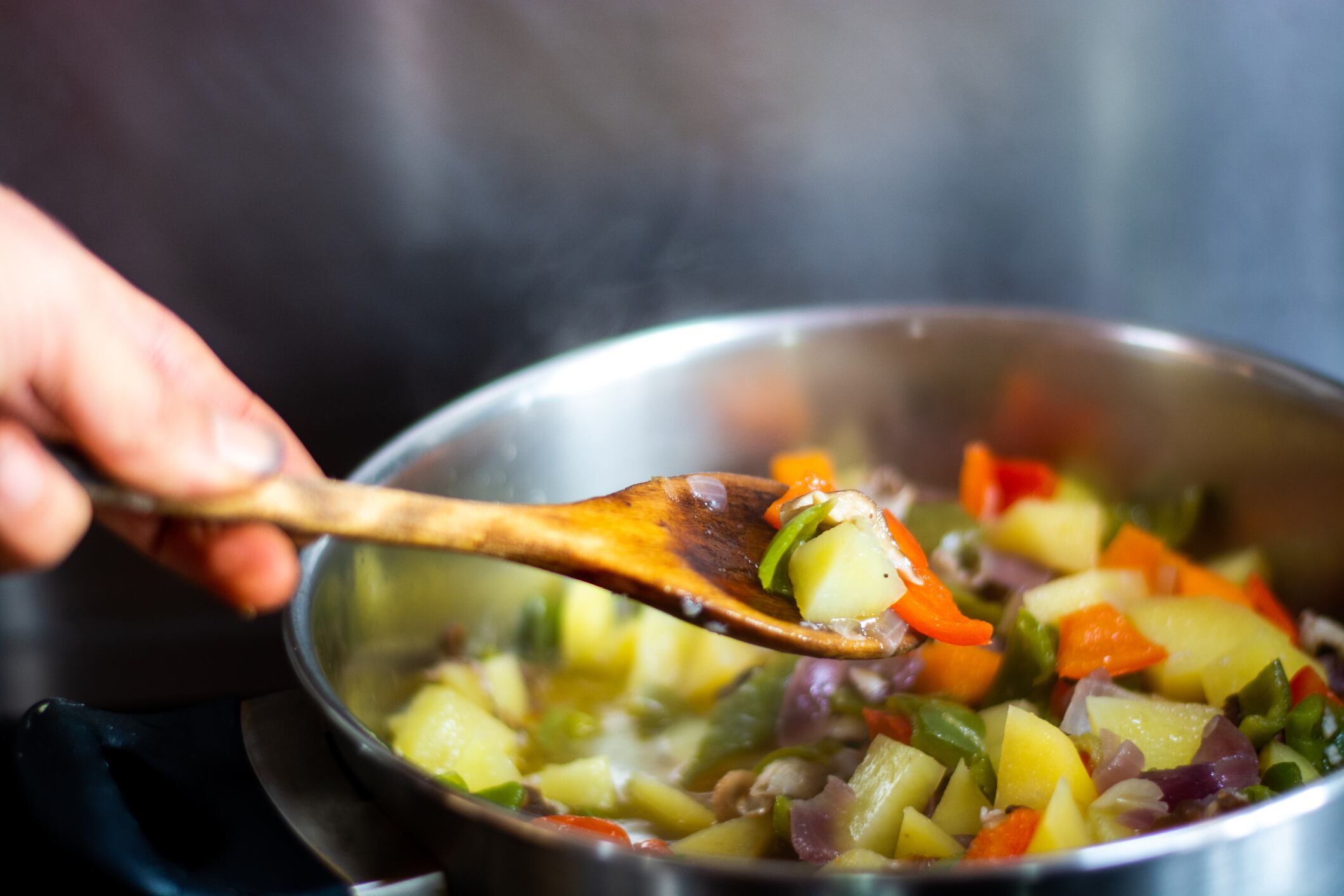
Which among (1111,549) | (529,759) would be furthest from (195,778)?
(1111,549)

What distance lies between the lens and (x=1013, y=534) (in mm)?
1338

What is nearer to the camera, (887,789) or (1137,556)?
(887,789)

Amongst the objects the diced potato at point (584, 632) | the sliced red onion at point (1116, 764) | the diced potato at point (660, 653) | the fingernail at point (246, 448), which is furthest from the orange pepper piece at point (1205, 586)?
the fingernail at point (246, 448)

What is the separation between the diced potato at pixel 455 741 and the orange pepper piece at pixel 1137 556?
2.36 ft

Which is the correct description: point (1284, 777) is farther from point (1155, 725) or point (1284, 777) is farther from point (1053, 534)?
point (1053, 534)

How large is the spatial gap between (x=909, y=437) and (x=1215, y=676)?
1.71 ft

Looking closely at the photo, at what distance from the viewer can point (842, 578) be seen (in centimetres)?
95

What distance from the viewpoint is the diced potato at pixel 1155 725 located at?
0.99m

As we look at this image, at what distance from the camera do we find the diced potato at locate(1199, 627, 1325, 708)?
108 centimetres

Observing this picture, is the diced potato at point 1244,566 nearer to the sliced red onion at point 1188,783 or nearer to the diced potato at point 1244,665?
the diced potato at point 1244,665

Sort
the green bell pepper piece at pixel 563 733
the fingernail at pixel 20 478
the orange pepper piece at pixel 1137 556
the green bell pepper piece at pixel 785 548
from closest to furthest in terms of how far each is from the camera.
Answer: the fingernail at pixel 20 478
the green bell pepper piece at pixel 785 548
the green bell pepper piece at pixel 563 733
the orange pepper piece at pixel 1137 556

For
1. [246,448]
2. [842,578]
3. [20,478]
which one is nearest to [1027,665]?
[842,578]

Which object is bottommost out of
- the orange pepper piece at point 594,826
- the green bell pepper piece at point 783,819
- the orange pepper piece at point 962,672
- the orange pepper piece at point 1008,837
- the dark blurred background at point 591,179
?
the orange pepper piece at point 594,826

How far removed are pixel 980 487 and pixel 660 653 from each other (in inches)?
18.0
